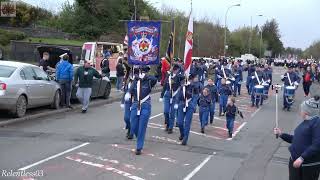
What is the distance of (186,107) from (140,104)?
5.65 feet

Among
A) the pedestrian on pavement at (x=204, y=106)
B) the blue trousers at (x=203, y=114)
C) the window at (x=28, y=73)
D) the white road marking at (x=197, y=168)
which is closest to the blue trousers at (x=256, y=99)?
the pedestrian on pavement at (x=204, y=106)

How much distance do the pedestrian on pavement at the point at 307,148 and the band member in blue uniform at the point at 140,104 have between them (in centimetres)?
477

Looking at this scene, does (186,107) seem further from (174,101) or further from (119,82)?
(119,82)

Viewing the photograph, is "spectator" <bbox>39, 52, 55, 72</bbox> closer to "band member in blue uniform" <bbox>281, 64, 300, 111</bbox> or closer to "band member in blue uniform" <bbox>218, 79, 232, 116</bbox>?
"band member in blue uniform" <bbox>218, 79, 232, 116</bbox>

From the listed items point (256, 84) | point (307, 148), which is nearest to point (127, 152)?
point (307, 148)

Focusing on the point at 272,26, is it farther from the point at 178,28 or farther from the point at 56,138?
the point at 56,138

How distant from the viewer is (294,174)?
7.05m

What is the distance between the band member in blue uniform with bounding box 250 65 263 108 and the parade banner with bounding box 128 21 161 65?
9.97m

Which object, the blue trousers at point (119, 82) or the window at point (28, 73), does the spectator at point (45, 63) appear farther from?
the blue trousers at point (119, 82)

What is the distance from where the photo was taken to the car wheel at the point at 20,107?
1478cm

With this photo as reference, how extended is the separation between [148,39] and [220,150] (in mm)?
3477

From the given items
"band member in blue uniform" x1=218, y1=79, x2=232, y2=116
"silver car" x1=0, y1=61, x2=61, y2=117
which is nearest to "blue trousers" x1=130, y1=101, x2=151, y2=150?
"silver car" x1=0, y1=61, x2=61, y2=117

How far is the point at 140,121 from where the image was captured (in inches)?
456

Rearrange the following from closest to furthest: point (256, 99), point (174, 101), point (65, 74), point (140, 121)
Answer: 1. point (140, 121)
2. point (174, 101)
3. point (65, 74)
4. point (256, 99)
